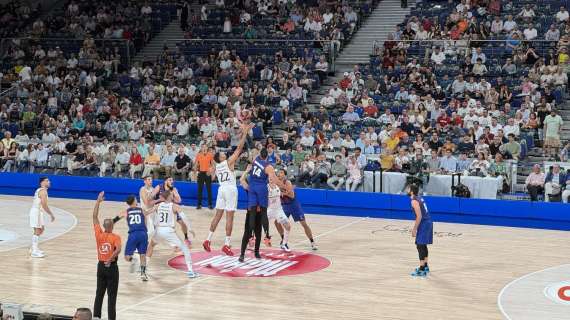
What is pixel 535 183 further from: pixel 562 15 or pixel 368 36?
pixel 368 36

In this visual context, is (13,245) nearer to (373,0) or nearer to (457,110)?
(457,110)

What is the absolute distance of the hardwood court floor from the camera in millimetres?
15133

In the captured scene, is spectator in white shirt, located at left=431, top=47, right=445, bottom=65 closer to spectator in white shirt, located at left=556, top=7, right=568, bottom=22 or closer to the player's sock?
spectator in white shirt, located at left=556, top=7, right=568, bottom=22

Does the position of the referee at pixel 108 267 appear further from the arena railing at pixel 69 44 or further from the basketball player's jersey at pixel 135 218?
the arena railing at pixel 69 44

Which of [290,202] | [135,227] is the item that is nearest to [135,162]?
[290,202]

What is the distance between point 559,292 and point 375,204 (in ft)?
31.2

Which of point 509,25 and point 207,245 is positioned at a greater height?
point 509,25

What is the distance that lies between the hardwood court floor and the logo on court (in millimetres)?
817

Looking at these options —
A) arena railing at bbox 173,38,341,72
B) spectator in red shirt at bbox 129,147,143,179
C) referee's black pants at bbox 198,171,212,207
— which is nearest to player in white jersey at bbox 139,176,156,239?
referee's black pants at bbox 198,171,212,207

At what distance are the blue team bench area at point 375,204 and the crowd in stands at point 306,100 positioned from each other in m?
0.44

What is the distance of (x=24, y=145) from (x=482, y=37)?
14952mm

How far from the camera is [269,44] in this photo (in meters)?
34.8

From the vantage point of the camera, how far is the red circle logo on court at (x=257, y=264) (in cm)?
1784

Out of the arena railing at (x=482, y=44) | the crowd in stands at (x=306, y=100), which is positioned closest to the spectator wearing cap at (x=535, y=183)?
the crowd in stands at (x=306, y=100)
